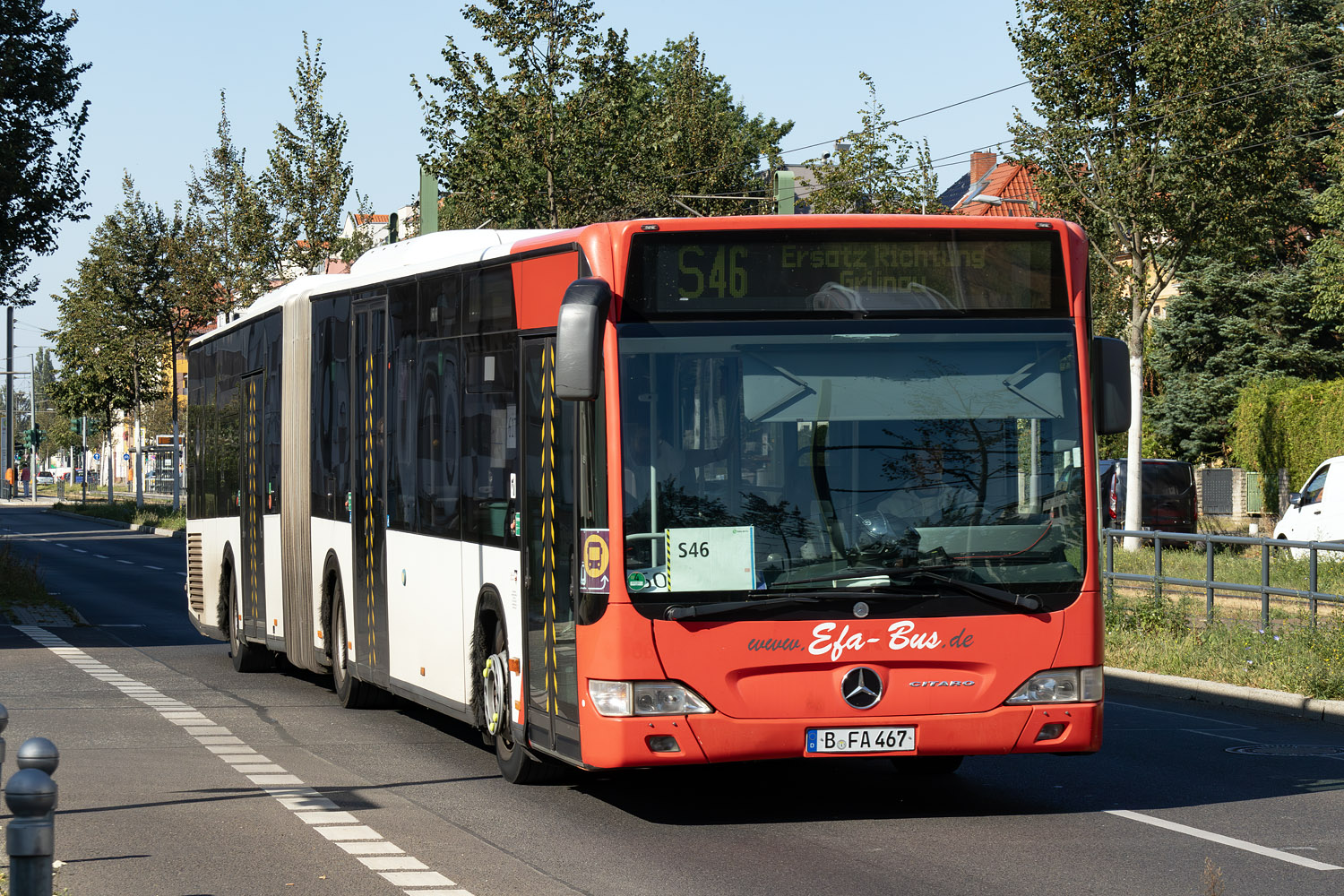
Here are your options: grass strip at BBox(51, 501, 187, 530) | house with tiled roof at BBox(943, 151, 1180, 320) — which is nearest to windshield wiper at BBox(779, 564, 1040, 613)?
grass strip at BBox(51, 501, 187, 530)

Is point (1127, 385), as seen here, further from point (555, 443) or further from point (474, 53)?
point (474, 53)

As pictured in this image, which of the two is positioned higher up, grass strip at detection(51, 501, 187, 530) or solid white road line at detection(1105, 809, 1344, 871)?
grass strip at detection(51, 501, 187, 530)

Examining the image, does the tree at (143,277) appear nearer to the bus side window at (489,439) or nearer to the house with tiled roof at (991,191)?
the house with tiled roof at (991,191)

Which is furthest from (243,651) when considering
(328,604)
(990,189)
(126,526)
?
(990,189)

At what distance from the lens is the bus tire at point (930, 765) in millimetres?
10891

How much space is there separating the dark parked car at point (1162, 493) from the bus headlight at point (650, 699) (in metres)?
31.7

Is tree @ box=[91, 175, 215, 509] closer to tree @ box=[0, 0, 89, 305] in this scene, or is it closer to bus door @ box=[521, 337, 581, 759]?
tree @ box=[0, 0, 89, 305]

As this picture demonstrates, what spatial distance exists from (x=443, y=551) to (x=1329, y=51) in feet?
148

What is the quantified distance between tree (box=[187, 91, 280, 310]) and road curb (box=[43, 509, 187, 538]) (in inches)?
238

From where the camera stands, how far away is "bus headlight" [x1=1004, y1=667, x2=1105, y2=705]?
9.09m

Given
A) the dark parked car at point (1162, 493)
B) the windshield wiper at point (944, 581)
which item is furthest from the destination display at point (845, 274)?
the dark parked car at point (1162, 493)

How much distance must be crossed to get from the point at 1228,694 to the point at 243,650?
28.1 feet

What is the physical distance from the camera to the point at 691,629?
8.81 meters

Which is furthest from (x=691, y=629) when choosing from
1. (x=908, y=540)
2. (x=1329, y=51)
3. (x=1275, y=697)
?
(x=1329, y=51)
